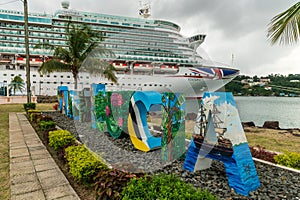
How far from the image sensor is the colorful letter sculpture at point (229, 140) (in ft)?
11.0

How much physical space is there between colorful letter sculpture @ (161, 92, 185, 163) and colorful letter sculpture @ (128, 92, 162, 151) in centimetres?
47

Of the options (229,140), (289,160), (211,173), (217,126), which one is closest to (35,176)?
(211,173)

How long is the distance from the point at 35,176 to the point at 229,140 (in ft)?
11.7

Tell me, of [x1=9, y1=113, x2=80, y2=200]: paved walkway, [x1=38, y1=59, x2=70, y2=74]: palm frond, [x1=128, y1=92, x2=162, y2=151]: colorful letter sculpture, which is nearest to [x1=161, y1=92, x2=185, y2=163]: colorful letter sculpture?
[x1=128, y1=92, x2=162, y2=151]: colorful letter sculpture

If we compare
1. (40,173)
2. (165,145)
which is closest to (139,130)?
(165,145)

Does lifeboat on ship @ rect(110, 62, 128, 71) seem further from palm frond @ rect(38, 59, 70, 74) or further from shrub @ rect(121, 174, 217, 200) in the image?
shrub @ rect(121, 174, 217, 200)

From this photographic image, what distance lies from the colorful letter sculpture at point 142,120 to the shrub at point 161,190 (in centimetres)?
240

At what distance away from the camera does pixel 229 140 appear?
3402 millimetres

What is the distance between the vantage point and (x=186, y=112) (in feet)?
15.4

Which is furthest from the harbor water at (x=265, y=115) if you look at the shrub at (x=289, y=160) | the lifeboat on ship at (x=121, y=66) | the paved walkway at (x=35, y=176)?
the lifeboat on ship at (x=121, y=66)

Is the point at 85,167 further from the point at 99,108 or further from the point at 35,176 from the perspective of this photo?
the point at 99,108

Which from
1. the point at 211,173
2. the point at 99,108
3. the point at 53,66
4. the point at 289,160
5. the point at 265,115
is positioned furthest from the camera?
Result: the point at 265,115

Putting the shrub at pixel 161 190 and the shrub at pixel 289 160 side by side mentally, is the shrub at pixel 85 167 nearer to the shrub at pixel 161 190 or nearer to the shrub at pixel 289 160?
the shrub at pixel 161 190

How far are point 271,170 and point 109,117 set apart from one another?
5.00 metres
